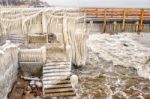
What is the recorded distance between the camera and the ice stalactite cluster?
15.7 metres

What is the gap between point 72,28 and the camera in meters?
15.8

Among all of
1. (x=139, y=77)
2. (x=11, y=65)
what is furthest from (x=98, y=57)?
(x=11, y=65)

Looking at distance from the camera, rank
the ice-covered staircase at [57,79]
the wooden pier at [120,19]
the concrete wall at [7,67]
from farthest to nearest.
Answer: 1. the wooden pier at [120,19]
2. the ice-covered staircase at [57,79]
3. the concrete wall at [7,67]

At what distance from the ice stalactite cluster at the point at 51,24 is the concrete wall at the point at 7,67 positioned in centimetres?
351

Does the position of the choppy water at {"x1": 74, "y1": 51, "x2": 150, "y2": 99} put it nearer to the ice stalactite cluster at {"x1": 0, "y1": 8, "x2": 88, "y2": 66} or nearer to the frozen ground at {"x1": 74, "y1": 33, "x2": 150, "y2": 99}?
the frozen ground at {"x1": 74, "y1": 33, "x2": 150, "y2": 99}

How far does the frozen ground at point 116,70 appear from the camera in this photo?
1357 centimetres

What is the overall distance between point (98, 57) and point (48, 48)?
6.44 m

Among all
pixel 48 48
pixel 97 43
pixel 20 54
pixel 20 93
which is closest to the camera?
pixel 20 93

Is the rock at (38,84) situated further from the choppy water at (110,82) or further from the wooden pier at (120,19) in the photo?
the wooden pier at (120,19)

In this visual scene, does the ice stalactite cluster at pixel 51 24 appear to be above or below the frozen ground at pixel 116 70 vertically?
above

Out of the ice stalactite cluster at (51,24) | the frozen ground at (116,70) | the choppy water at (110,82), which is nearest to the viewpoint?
the choppy water at (110,82)

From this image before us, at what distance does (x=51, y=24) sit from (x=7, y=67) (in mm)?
5549

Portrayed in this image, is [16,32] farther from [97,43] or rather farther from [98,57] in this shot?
[97,43]

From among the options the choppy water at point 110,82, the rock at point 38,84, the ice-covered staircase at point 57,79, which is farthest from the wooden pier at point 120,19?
the rock at point 38,84
